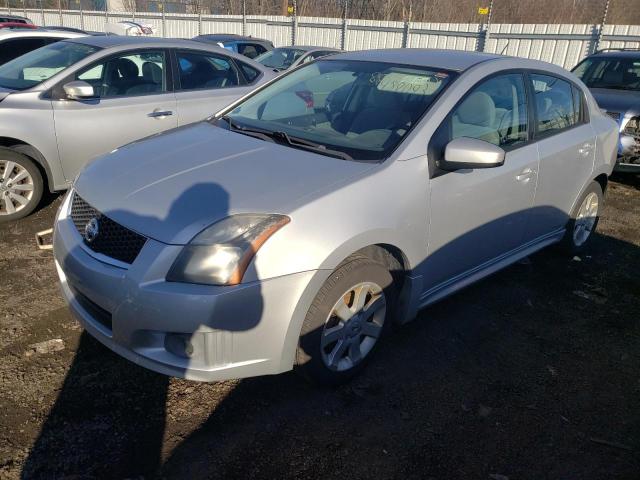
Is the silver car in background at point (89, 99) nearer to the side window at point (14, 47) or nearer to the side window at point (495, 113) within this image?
the side window at point (14, 47)

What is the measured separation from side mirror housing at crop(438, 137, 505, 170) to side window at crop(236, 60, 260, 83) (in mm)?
3853

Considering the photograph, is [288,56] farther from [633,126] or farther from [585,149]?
[585,149]

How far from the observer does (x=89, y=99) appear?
5.05 meters

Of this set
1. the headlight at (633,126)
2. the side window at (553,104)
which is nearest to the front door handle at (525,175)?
the side window at (553,104)

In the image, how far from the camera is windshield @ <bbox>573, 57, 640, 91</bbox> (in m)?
7.94

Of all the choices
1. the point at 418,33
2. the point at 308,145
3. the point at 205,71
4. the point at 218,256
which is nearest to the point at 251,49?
the point at 418,33

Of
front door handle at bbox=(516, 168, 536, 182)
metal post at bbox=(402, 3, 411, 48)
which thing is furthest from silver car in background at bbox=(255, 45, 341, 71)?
front door handle at bbox=(516, 168, 536, 182)

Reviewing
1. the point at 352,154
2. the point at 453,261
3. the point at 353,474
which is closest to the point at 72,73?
the point at 352,154

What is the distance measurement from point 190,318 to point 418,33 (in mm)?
17040

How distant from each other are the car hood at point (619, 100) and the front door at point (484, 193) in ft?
13.9

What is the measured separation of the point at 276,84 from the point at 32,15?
1363 inches

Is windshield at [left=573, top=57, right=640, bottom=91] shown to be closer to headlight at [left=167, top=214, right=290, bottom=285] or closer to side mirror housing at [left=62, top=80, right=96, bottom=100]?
side mirror housing at [left=62, top=80, right=96, bottom=100]

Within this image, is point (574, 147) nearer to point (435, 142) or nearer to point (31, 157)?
point (435, 142)

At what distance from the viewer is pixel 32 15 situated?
31766mm
